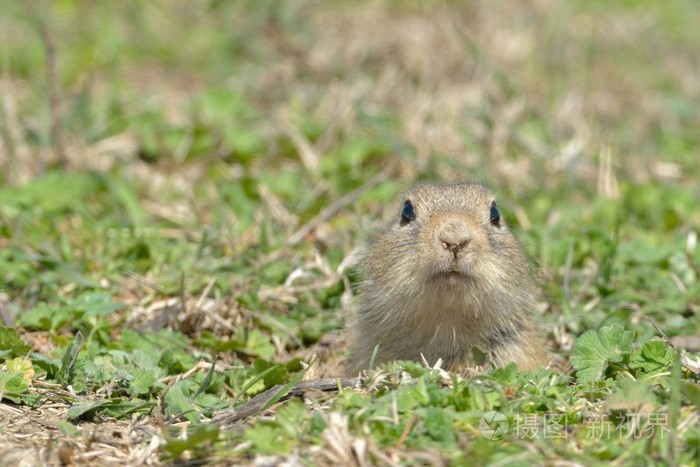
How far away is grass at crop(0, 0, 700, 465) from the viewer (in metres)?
4.21

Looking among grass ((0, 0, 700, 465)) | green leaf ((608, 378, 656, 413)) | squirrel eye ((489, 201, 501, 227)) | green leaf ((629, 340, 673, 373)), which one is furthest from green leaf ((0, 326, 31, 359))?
green leaf ((629, 340, 673, 373))

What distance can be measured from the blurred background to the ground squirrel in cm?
60

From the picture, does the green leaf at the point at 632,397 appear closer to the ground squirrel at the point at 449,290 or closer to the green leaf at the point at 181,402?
the ground squirrel at the point at 449,290

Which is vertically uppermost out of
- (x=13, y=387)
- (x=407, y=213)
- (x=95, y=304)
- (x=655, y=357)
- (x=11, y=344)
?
(x=407, y=213)

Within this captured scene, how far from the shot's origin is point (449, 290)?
497 centimetres

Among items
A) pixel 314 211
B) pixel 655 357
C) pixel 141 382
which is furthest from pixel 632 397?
pixel 314 211

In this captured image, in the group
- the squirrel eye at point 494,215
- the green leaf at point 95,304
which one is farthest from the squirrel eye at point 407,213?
the green leaf at point 95,304

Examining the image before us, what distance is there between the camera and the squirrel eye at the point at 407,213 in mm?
5569

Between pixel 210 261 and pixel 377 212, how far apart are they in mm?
1548

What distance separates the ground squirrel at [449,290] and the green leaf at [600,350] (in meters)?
0.51

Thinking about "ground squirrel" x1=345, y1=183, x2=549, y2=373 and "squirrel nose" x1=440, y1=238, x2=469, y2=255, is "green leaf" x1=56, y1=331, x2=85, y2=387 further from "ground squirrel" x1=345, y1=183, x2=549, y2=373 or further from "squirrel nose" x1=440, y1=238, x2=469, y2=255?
"squirrel nose" x1=440, y1=238, x2=469, y2=255

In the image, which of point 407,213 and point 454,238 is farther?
point 407,213

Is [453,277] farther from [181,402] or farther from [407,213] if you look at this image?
[181,402]

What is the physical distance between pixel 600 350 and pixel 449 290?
77 centimetres
